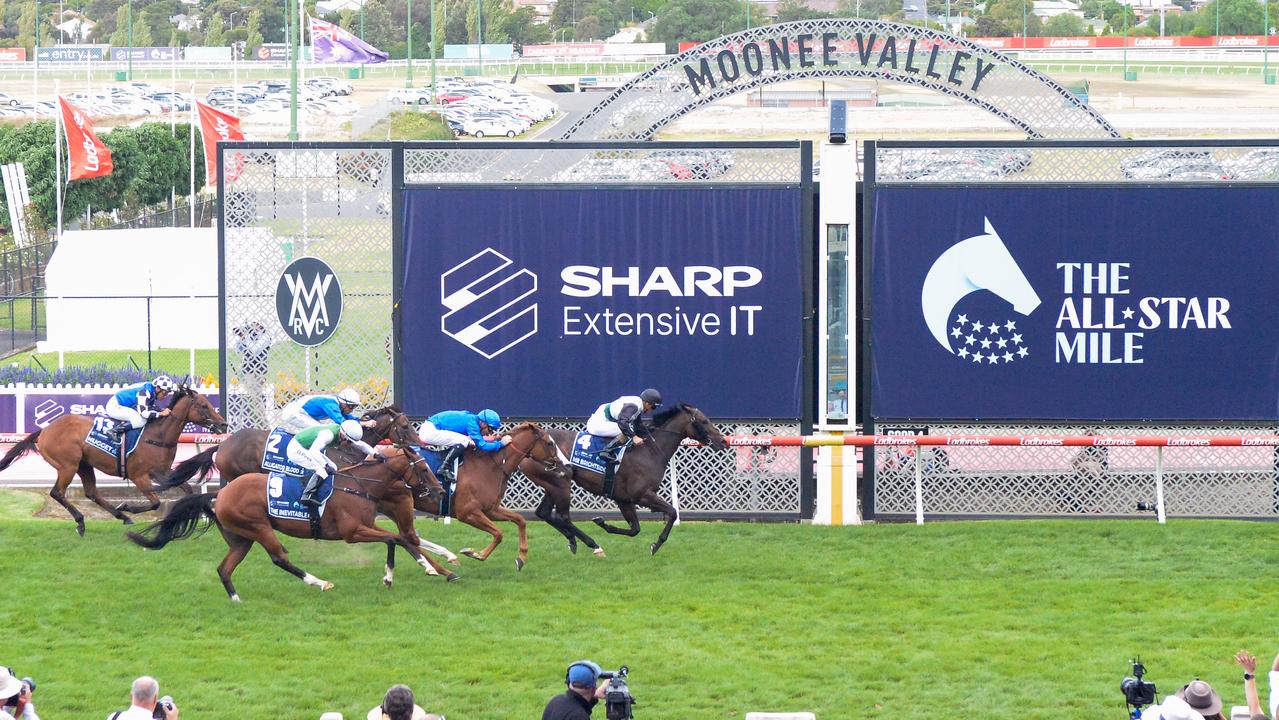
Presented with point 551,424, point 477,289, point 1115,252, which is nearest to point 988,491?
point 1115,252

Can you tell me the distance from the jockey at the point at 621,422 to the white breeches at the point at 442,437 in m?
1.20

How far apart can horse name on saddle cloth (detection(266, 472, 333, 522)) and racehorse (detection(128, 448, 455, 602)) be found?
0.05 meters

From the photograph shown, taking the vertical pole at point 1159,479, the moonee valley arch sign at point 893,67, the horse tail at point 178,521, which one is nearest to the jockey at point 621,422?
the horse tail at point 178,521

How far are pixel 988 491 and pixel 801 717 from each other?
8102 millimetres

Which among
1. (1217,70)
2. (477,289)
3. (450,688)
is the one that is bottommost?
(450,688)

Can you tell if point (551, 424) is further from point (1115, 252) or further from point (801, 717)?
point (801, 717)

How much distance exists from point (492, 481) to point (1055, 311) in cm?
559

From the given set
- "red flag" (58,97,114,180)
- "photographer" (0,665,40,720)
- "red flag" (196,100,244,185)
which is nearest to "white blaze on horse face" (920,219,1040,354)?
"photographer" (0,665,40,720)

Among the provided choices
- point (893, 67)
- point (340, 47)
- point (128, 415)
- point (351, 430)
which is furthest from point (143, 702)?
point (340, 47)

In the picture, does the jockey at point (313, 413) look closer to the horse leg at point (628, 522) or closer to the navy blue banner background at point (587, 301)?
the navy blue banner background at point (587, 301)

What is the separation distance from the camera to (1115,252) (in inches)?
607

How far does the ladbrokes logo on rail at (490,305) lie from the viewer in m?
15.9

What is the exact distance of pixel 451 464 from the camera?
1395 cm

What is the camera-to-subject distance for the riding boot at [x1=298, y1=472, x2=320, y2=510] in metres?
12.8
